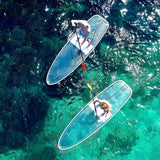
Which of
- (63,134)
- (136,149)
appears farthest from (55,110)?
(136,149)

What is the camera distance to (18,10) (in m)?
13.2

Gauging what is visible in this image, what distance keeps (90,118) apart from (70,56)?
142 inches

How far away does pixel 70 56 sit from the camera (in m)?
12.3

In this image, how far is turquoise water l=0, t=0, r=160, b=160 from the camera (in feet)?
37.1

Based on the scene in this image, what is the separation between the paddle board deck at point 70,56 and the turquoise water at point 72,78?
0.38 metres

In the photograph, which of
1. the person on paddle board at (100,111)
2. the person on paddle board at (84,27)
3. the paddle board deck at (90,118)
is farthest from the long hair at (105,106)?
the person on paddle board at (84,27)

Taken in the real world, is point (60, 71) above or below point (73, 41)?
below

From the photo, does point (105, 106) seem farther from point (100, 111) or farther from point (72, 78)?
point (72, 78)

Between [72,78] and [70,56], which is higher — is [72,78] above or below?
below

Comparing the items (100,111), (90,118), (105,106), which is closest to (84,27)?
(105,106)

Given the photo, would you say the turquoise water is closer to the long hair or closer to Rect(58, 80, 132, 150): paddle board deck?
Rect(58, 80, 132, 150): paddle board deck

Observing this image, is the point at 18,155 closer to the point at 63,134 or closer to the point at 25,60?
the point at 63,134

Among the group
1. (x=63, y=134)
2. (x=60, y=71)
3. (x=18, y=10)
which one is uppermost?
(x=18, y=10)

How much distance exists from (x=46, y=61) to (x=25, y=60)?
1168mm
